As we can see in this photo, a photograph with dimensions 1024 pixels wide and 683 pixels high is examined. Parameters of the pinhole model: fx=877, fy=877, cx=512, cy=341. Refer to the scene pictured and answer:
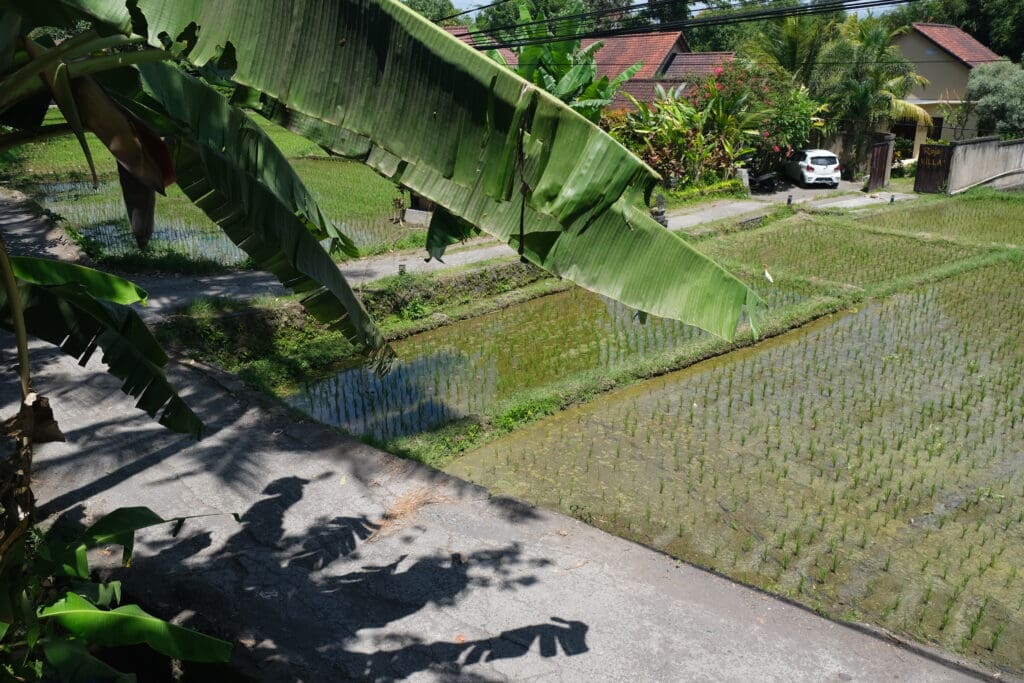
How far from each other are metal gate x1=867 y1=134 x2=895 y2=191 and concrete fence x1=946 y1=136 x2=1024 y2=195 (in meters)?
1.45

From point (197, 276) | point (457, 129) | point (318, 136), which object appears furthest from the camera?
point (197, 276)

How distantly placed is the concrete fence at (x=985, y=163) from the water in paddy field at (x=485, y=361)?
10803mm

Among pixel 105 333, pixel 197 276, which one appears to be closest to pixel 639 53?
pixel 197 276

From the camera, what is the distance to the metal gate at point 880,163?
68.4ft

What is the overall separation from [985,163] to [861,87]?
11.5ft

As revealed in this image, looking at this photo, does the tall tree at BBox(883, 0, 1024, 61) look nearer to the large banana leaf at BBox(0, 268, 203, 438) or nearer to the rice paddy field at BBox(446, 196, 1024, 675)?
the rice paddy field at BBox(446, 196, 1024, 675)

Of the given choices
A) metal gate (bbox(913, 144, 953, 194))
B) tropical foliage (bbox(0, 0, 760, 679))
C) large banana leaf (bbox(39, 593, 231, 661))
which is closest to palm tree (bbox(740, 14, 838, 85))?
metal gate (bbox(913, 144, 953, 194))

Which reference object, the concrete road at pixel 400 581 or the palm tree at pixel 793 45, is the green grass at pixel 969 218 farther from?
the concrete road at pixel 400 581

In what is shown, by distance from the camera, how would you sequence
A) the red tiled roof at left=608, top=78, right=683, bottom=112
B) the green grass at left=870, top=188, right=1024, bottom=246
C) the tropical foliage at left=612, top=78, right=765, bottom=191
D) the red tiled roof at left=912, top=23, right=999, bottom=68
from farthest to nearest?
the red tiled roof at left=912, top=23, right=999, bottom=68 < the red tiled roof at left=608, top=78, right=683, bottom=112 < the tropical foliage at left=612, top=78, right=765, bottom=191 < the green grass at left=870, top=188, right=1024, bottom=246

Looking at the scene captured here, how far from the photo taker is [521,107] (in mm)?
2895

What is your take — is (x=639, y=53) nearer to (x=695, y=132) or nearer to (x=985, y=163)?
(x=695, y=132)

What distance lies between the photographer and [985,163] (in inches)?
832

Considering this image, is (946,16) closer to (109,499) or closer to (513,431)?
(513,431)

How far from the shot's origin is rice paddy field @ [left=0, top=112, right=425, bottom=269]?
485 inches
